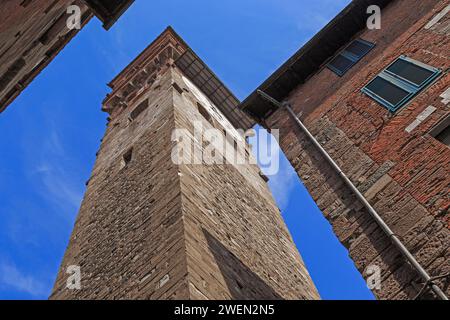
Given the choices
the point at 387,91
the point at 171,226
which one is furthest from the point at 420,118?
the point at 171,226

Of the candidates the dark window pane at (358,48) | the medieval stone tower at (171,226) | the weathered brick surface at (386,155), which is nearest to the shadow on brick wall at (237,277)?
the medieval stone tower at (171,226)

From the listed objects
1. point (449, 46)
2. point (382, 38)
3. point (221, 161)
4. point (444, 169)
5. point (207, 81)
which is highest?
point (207, 81)

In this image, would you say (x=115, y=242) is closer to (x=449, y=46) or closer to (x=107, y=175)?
(x=107, y=175)

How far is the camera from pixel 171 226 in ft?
23.1

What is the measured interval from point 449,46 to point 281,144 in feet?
9.06

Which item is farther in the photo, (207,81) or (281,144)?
(207,81)

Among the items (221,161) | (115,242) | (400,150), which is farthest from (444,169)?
(221,161)

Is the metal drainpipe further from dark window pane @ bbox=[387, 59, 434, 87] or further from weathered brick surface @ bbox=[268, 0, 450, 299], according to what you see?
dark window pane @ bbox=[387, 59, 434, 87]

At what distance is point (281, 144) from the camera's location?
8.02 meters

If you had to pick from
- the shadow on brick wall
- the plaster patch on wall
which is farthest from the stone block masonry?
the plaster patch on wall

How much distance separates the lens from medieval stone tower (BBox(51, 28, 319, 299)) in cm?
644

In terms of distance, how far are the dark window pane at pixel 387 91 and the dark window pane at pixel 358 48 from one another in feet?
3.14

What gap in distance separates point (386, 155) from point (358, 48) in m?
2.78
